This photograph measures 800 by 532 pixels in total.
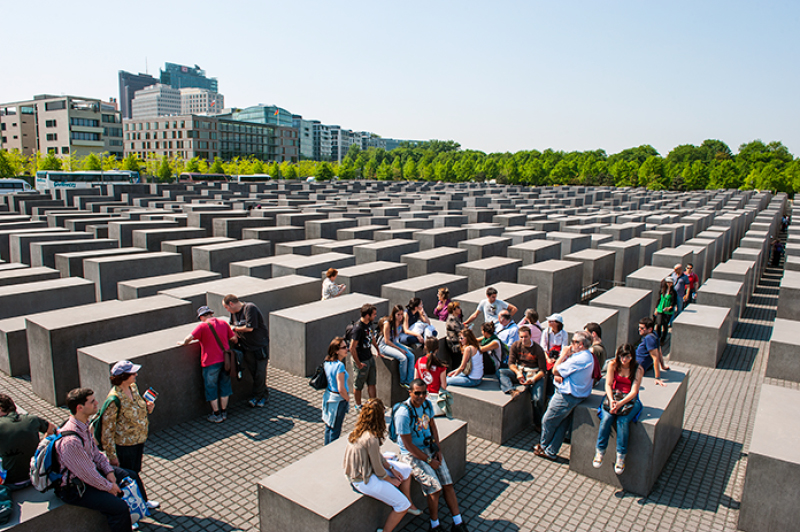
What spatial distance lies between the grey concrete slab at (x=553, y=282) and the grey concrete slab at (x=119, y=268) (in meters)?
9.14

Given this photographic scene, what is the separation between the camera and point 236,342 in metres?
7.84

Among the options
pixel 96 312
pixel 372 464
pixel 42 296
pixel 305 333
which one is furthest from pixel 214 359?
pixel 42 296

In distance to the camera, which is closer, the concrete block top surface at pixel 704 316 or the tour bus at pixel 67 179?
the concrete block top surface at pixel 704 316

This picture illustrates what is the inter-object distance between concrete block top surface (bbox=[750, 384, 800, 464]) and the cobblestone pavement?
0.88 metres

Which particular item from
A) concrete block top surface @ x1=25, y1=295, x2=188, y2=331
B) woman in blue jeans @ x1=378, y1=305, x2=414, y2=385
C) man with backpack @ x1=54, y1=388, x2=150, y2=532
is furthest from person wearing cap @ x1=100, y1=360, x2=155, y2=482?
concrete block top surface @ x1=25, y1=295, x2=188, y2=331

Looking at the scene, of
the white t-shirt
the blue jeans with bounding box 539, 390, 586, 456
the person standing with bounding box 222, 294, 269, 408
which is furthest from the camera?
the white t-shirt

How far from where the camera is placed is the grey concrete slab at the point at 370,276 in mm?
12992

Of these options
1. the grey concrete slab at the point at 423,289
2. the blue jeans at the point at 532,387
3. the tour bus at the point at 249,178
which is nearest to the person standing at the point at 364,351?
the blue jeans at the point at 532,387

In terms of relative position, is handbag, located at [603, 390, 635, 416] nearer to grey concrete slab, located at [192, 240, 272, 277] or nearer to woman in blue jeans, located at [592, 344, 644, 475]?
woman in blue jeans, located at [592, 344, 644, 475]

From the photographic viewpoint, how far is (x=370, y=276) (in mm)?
13484

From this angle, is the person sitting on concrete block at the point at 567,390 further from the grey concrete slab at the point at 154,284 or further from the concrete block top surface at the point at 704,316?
the grey concrete slab at the point at 154,284

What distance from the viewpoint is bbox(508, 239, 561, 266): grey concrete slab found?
16.9 meters

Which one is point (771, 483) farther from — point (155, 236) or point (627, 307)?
point (155, 236)

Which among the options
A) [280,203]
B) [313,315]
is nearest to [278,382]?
[313,315]
